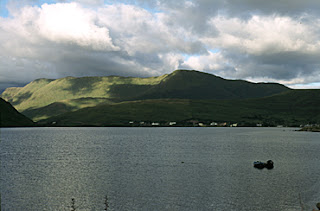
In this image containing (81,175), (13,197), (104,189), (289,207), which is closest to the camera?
(289,207)

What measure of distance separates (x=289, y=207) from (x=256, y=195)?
6887 millimetres

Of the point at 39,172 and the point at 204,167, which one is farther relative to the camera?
the point at 204,167

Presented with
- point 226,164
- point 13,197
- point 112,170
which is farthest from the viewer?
point 226,164

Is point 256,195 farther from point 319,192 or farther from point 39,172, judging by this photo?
point 39,172

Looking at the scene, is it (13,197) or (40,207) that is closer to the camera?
(40,207)

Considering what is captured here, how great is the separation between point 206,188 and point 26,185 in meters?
32.5

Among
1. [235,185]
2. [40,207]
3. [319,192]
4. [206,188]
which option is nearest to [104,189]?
[40,207]

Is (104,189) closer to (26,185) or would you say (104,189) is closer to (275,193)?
(26,185)

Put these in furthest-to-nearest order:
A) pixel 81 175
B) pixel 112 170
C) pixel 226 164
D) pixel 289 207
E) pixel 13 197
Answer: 1. pixel 226 164
2. pixel 112 170
3. pixel 81 175
4. pixel 13 197
5. pixel 289 207

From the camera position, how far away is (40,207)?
142 ft

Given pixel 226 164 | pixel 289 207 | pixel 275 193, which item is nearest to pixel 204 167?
pixel 226 164

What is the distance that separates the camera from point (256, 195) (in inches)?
1921

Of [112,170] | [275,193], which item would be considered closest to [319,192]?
[275,193]

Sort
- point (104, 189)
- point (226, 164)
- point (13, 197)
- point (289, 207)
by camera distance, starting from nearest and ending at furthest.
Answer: point (289, 207)
point (13, 197)
point (104, 189)
point (226, 164)
